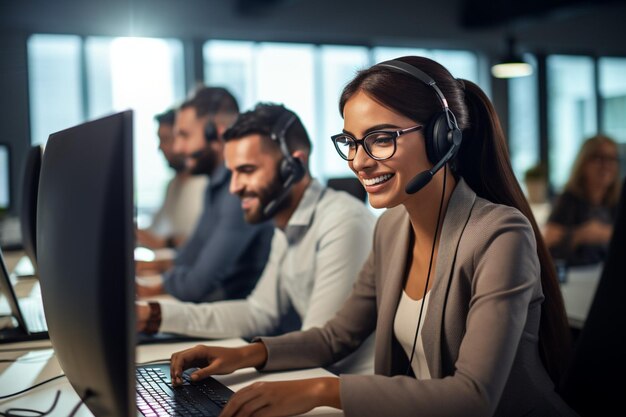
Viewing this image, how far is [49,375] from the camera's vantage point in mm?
1388

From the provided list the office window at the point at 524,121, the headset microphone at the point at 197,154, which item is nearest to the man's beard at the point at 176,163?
the headset microphone at the point at 197,154

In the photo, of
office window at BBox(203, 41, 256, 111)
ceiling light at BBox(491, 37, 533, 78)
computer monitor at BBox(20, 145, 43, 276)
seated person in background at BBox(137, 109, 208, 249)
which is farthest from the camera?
office window at BBox(203, 41, 256, 111)

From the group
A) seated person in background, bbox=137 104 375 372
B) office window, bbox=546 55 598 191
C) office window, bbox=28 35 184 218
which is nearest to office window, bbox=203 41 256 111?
office window, bbox=28 35 184 218

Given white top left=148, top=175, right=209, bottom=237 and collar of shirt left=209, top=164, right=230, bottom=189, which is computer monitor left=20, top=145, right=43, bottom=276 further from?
white top left=148, top=175, right=209, bottom=237

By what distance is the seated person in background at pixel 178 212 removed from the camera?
4.61 meters

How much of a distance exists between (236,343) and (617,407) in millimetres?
886

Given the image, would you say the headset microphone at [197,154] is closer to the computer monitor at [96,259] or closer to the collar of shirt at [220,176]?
the collar of shirt at [220,176]

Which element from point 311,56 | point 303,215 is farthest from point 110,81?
point 303,215

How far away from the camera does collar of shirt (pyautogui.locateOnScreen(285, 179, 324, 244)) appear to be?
6.53 feet

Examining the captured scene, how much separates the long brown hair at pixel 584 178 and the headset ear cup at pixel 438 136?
2970 mm

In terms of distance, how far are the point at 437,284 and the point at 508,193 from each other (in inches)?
9.4

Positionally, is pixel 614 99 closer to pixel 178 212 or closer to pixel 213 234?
pixel 178 212

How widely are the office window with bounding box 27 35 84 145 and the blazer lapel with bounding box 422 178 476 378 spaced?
6.15 m

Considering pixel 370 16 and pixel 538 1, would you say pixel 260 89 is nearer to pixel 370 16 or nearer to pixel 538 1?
pixel 370 16
